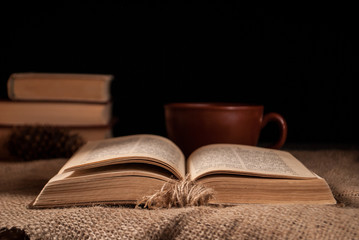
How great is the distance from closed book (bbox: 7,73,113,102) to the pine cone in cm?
11

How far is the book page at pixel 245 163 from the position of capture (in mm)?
619

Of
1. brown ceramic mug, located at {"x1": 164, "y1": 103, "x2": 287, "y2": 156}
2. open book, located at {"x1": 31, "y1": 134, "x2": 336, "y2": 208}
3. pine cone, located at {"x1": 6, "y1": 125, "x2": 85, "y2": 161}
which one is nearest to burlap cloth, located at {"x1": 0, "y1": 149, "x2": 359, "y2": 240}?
open book, located at {"x1": 31, "y1": 134, "x2": 336, "y2": 208}

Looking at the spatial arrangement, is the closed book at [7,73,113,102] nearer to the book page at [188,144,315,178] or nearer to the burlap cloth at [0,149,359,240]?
the book page at [188,144,315,178]

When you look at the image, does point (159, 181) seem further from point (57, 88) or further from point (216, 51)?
point (216, 51)

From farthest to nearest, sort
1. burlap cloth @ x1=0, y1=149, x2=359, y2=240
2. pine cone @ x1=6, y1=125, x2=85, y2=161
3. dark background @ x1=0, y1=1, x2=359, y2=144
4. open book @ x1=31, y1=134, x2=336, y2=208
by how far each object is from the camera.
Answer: dark background @ x1=0, y1=1, x2=359, y2=144
pine cone @ x1=6, y1=125, x2=85, y2=161
open book @ x1=31, y1=134, x2=336, y2=208
burlap cloth @ x1=0, y1=149, x2=359, y2=240

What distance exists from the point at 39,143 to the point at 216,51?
2.33ft

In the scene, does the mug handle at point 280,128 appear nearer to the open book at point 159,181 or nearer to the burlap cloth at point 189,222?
the open book at point 159,181

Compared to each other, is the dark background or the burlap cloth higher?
the dark background

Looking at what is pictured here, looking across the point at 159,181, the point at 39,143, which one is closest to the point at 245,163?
the point at 159,181

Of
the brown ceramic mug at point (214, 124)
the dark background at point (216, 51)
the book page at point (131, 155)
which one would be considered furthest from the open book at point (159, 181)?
the dark background at point (216, 51)

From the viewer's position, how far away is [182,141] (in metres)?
1.00

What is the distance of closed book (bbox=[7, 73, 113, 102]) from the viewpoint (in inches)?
45.1

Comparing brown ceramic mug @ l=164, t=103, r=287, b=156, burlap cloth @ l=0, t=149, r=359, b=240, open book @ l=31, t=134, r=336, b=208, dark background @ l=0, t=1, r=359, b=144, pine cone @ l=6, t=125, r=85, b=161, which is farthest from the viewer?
dark background @ l=0, t=1, r=359, b=144

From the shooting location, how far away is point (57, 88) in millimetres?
1153
